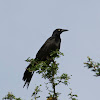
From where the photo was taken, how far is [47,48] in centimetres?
930

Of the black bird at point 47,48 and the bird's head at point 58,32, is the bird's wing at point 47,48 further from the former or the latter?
the bird's head at point 58,32

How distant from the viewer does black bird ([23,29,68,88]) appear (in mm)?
8586

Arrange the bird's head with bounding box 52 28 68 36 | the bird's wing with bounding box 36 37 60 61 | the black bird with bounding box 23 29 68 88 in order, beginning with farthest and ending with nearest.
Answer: the bird's head with bounding box 52 28 68 36, the bird's wing with bounding box 36 37 60 61, the black bird with bounding box 23 29 68 88

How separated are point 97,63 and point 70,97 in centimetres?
193

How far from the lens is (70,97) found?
5.43 metres

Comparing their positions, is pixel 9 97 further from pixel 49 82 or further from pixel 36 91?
pixel 49 82

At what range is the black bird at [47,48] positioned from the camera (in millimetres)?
8586

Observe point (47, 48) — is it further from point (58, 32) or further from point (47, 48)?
point (58, 32)

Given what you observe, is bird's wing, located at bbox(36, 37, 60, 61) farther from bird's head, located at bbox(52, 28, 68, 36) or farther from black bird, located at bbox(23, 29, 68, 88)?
bird's head, located at bbox(52, 28, 68, 36)

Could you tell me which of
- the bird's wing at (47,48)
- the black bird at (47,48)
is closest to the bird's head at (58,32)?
the black bird at (47,48)

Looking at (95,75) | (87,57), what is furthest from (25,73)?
(95,75)

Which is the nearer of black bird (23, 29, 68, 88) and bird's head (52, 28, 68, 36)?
black bird (23, 29, 68, 88)

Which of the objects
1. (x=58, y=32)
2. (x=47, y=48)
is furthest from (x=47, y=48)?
(x=58, y=32)

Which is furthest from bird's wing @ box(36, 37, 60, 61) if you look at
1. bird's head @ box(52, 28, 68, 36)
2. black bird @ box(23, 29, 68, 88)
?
bird's head @ box(52, 28, 68, 36)
